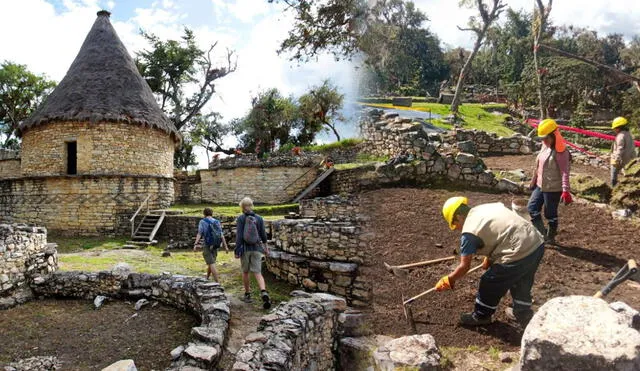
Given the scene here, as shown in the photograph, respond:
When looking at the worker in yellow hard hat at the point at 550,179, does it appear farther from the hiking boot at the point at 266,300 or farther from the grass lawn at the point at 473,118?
the hiking boot at the point at 266,300

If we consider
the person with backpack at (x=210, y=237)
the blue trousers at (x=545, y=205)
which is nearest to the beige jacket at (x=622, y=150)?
the blue trousers at (x=545, y=205)

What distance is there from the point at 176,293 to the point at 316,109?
83.6 ft

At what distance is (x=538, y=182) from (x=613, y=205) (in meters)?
0.69

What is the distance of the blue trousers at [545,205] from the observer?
11.0ft

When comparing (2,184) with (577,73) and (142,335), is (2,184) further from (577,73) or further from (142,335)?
(577,73)

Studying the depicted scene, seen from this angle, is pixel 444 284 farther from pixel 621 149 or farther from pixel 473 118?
pixel 621 149

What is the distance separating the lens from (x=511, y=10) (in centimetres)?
432

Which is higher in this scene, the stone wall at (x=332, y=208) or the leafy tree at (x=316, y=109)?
the leafy tree at (x=316, y=109)

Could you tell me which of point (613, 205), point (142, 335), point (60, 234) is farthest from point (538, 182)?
point (60, 234)

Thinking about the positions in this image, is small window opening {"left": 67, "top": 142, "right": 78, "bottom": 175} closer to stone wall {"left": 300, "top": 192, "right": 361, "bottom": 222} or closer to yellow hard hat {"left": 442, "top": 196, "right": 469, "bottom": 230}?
stone wall {"left": 300, "top": 192, "right": 361, "bottom": 222}

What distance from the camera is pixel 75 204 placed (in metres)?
16.8

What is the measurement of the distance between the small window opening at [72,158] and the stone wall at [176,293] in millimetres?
10234

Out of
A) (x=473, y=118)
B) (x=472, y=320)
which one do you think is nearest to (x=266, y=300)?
(x=472, y=320)

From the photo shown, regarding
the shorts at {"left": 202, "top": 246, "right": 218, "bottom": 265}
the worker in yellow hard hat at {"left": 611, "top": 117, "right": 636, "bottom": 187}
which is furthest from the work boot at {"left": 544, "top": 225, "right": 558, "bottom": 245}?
the shorts at {"left": 202, "top": 246, "right": 218, "bottom": 265}
